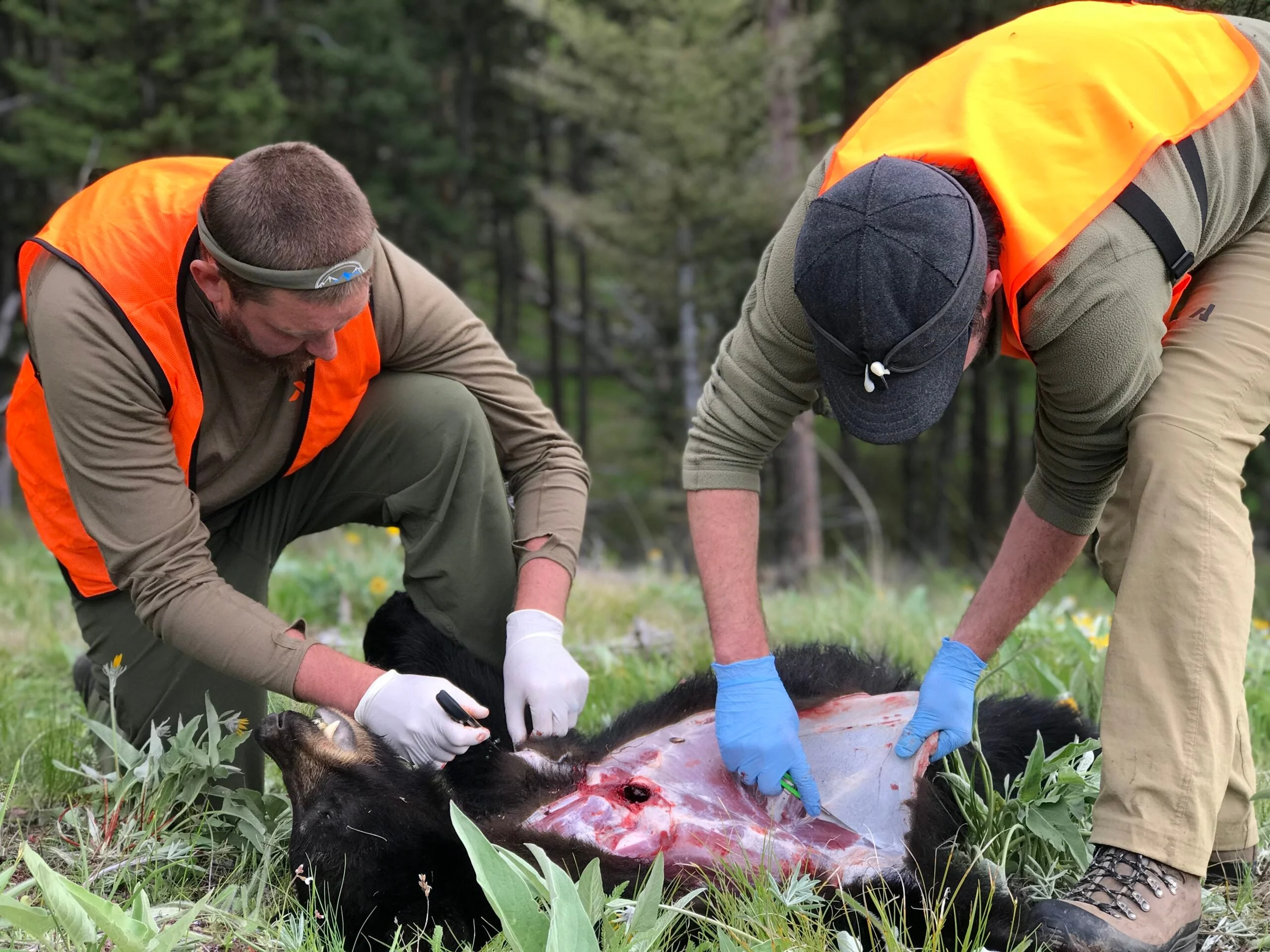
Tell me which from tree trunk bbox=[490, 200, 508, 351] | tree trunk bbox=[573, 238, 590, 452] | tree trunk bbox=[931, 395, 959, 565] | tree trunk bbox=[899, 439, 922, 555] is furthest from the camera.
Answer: tree trunk bbox=[490, 200, 508, 351]

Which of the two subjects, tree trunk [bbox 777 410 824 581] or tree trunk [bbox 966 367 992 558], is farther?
tree trunk [bbox 966 367 992 558]

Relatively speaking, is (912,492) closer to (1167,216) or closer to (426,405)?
(426,405)

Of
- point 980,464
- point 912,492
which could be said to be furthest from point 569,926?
point 980,464

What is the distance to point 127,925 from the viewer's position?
164 centimetres

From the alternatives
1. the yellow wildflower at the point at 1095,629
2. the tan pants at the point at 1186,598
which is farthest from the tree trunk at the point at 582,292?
the tan pants at the point at 1186,598

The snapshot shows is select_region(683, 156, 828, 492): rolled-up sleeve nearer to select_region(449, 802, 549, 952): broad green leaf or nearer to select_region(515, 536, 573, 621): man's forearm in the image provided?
select_region(515, 536, 573, 621): man's forearm

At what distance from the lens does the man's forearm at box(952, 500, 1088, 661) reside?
238 cm

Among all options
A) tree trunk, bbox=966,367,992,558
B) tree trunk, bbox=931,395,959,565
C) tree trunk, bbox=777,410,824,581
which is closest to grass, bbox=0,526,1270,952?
tree trunk, bbox=777,410,824,581

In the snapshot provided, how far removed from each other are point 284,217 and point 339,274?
15 centimetres

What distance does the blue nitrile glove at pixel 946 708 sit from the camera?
2.33 metres

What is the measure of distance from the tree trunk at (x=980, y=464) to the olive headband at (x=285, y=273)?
17.4m

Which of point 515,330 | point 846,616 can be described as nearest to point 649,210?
point 515,330

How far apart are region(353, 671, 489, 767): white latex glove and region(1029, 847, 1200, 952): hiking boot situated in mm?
1111

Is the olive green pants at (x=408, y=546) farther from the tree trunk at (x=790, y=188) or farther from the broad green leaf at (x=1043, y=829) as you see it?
the tree trunk at (x=790, y=188)
